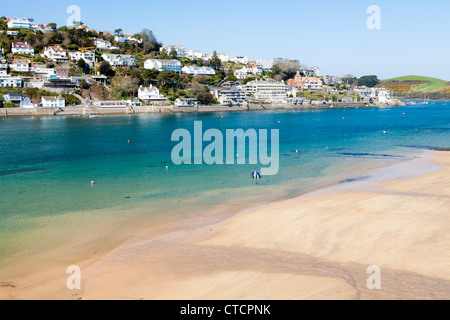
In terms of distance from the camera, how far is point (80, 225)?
16.4m

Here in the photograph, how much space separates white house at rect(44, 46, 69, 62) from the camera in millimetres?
105000

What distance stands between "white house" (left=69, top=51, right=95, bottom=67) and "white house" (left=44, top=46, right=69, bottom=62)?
6.34 ft

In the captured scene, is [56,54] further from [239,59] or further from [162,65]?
[239,59]

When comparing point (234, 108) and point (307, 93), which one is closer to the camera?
point (234, 108)

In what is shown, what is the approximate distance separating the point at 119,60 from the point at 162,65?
1327 centimetres

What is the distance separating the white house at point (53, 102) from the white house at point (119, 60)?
29.0 metres

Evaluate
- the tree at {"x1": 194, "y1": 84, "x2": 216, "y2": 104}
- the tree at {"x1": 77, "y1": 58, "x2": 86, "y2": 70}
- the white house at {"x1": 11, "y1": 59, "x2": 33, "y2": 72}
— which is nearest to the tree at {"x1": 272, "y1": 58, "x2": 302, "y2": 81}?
the tree at {"x1": 194, "y1": 84, "x2": 216, "y2": 104}

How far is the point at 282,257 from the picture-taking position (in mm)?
12281

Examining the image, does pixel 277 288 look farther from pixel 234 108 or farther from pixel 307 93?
pixel 307 93

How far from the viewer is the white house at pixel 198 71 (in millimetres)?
125000

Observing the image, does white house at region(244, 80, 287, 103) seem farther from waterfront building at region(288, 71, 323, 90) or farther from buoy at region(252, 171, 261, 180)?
buoy at region(252, 171, 261, 180)

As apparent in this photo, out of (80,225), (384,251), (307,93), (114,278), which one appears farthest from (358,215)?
(307,93)

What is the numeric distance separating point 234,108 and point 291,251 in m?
99.8

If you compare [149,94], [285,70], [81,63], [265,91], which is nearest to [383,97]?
[285,70]
